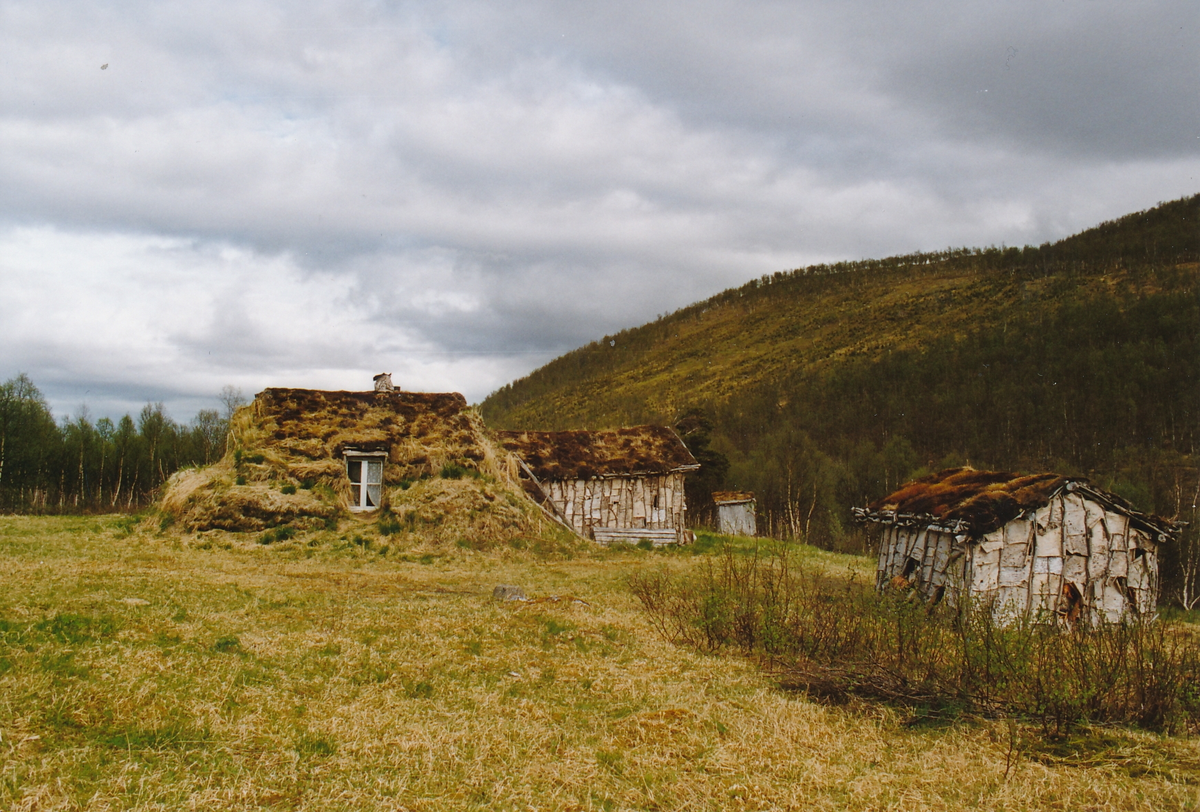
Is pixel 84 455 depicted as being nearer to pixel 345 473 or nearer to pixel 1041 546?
pixel 345 473

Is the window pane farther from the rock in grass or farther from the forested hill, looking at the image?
the forested hill

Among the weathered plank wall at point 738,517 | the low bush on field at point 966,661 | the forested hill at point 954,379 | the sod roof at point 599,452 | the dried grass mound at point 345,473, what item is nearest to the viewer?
the low bush on field at point 966,661

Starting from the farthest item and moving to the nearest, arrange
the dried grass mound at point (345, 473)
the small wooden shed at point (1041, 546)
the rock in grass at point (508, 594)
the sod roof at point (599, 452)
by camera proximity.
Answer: the sod roof at point (599, 452)
the dried grass mound at point (345, 473)
the small wooden shed at point (1041, 546)
the rock in grass at point (508, 594)

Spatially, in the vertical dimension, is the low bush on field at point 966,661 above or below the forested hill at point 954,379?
below

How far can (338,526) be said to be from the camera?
59.8 feet

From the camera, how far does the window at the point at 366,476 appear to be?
797 inches

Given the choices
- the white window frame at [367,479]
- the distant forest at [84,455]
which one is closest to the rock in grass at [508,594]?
the white window frame at [367,479]

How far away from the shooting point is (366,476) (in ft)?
67.1

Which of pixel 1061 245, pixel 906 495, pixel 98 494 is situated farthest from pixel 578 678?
pixel 1061 245

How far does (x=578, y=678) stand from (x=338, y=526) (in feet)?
40.6

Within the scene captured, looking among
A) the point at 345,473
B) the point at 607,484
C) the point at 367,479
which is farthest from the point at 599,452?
the point at 345,473

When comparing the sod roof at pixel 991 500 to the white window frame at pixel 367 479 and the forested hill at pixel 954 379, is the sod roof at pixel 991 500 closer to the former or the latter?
the forested hill at pixel 954 379

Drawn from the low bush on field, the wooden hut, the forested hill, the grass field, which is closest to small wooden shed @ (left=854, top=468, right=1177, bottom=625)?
the low bush on field

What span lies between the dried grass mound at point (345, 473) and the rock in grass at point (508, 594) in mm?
6813
